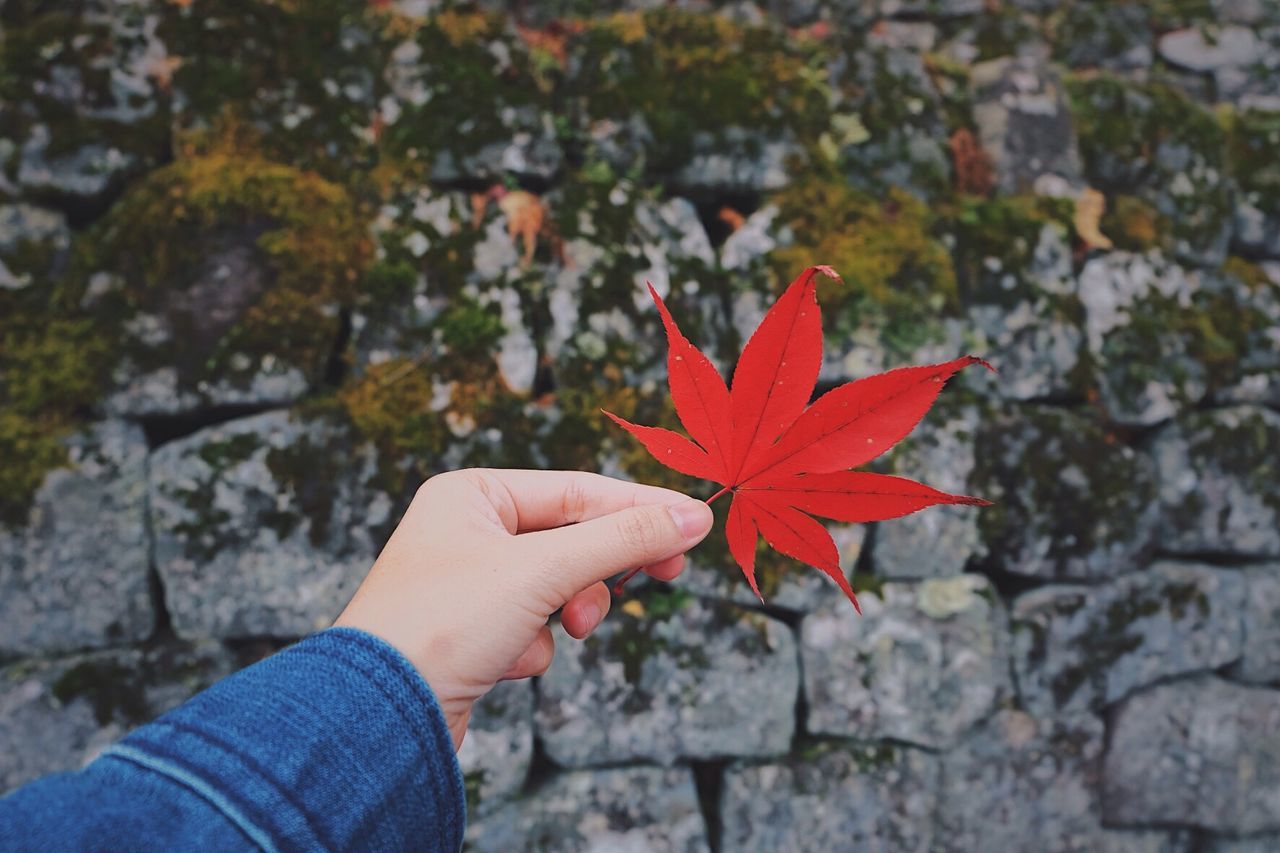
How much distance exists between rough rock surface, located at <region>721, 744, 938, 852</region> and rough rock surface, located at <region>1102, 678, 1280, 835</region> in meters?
0.66

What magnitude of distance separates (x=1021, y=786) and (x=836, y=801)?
593 mm

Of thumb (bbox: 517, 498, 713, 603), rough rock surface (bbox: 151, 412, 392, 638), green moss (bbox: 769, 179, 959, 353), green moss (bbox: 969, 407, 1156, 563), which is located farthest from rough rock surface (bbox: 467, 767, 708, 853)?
green moss (bbox: 769, 179, 959, 353)

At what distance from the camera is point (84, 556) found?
5.96ft

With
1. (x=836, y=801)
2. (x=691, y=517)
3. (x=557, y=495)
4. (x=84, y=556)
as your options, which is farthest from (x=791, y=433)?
(x=84, y=556)

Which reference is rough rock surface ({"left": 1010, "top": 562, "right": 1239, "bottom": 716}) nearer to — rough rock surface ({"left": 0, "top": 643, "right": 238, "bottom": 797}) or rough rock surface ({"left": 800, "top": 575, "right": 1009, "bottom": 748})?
rough rock surface ({"left": 800, "top": 575, "right": 1009, "bottom": 748})

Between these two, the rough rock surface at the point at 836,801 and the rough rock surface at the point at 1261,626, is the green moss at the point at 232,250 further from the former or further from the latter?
the rough rock surface at the point at 1261,626

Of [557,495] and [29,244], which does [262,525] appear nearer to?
[29,244]

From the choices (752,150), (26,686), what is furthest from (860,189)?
(26,686)

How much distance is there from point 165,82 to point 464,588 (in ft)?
6.35

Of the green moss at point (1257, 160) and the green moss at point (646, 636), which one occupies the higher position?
the green moss at point (1257, 160)

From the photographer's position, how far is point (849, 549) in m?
2.09

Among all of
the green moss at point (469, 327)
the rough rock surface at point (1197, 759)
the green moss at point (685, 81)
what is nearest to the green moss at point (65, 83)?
the green moss at point (469, 327)

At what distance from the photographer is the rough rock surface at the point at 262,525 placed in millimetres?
1839

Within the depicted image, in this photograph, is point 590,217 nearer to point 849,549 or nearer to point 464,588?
point 849,549
